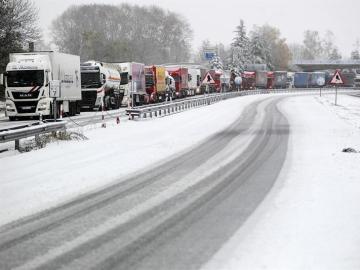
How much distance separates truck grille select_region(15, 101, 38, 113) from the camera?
28.3 metres

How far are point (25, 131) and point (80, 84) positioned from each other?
56.3ft

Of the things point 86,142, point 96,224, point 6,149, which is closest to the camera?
point 96,224

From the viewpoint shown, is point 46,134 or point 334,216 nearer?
point 334,216

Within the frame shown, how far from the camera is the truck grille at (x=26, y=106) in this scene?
28344 mm

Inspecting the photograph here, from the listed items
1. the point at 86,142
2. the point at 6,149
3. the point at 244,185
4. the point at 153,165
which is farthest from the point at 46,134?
the point at 244,185

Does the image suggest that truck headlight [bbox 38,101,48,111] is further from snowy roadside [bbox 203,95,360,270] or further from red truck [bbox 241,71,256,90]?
red truck [bbox 241,71,256,90]

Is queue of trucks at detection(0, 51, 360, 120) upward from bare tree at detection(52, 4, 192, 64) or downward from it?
downward

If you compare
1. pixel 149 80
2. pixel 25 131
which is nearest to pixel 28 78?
pixel 25 131

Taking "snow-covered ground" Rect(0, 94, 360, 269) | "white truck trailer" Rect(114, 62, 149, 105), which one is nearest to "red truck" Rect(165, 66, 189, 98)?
"white truck trailer" Rect(114, 62, 149, 105)

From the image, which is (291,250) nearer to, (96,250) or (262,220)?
(262,220)

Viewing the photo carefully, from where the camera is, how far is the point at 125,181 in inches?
450

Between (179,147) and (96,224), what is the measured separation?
9.97 metres

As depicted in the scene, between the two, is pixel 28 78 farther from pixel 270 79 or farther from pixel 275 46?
pixel 275 46

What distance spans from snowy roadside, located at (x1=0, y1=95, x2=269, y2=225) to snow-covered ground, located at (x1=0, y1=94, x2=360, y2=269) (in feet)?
0.06
